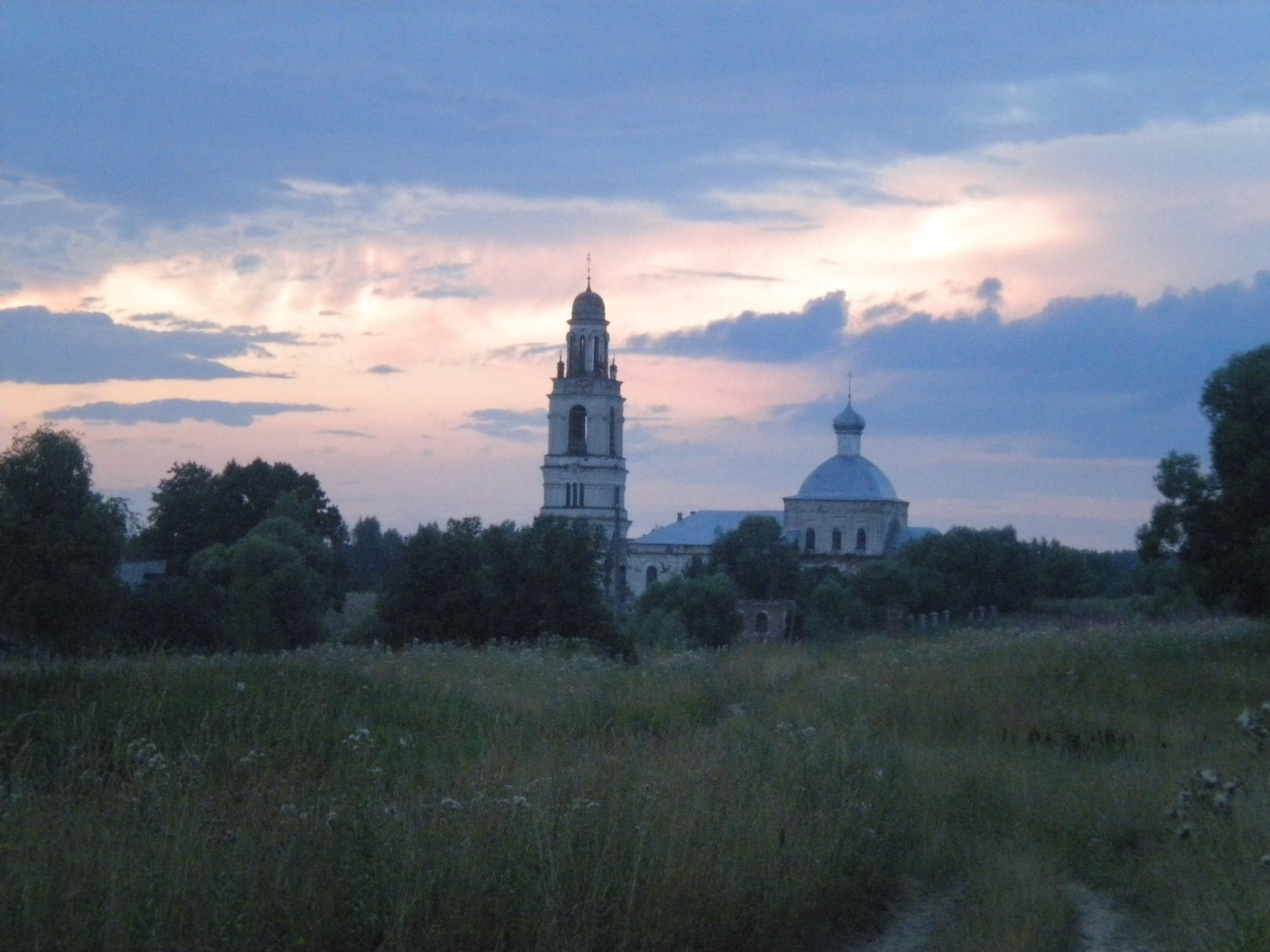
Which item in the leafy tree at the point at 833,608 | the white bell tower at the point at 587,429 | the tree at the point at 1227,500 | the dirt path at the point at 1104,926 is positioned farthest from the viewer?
the white bell tower at the point at 587,429

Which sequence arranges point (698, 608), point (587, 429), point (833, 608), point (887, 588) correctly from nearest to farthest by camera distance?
point (698, 608), point (833, 608), point (887, 588), point (587, 429)

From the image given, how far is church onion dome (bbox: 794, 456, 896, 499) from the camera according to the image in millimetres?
109562

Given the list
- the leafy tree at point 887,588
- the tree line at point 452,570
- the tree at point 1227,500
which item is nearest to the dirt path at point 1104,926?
the tree line at point 452,570

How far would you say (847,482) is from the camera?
11100 centimetres

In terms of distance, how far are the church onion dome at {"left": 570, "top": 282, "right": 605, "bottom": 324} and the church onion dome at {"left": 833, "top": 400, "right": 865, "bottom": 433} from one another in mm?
22072

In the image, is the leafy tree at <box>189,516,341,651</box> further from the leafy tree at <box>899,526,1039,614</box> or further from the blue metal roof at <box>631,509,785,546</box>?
the blue metal roof at <box>631,509,785,546</box>

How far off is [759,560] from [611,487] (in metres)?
22.2

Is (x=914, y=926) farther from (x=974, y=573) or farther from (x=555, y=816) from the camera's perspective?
(x=974, y=573)

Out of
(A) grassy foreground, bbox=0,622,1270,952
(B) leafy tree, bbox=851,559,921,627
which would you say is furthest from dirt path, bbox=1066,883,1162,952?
(B) leafy tree, bbox=851,559,921,627

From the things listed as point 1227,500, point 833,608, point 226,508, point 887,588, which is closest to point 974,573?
point 887,588

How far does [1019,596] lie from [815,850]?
75.2 metres

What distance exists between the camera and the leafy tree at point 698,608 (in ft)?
206

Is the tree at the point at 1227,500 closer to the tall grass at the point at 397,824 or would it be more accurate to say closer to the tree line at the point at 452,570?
the tree line at the point at 452,570

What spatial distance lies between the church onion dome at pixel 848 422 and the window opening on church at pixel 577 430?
2203cm
